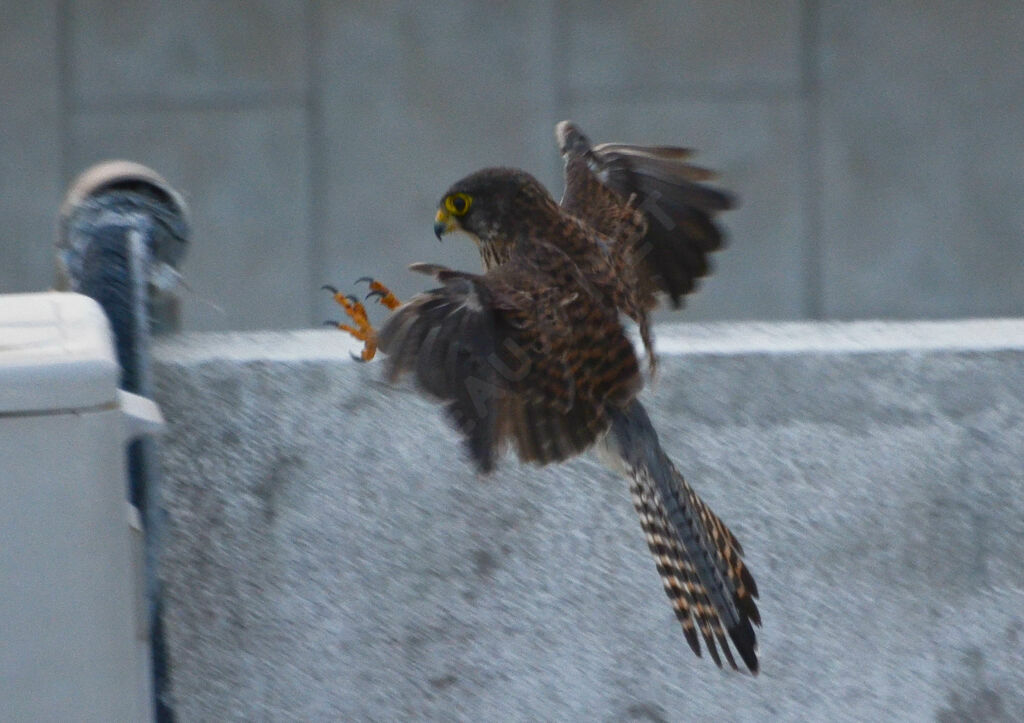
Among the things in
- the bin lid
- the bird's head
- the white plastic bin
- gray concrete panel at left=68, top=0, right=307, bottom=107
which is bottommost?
the white plastic bin

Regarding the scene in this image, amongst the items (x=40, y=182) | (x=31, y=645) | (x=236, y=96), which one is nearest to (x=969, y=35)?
(x=236, y=96)

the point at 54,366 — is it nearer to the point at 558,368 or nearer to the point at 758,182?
the point at 558,368

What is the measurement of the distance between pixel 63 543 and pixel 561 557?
114cm

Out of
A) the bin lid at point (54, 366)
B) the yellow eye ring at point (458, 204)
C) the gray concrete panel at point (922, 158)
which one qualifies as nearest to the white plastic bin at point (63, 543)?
the bin lid at point (54, 366)

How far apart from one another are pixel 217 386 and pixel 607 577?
74 centimetres

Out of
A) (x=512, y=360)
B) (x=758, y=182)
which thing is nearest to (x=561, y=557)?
(x=512, y=360)

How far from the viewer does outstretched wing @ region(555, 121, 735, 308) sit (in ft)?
10.2

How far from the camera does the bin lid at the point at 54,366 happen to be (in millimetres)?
1573

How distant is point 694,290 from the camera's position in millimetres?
3158

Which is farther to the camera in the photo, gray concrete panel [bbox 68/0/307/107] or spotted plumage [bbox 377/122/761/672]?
gray concrete panel [bbox 68/0/307/107]

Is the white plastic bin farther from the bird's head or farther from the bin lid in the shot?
the bird's head

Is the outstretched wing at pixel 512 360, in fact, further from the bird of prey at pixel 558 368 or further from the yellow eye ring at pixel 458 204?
the yellow eye ring at pixel 458 204

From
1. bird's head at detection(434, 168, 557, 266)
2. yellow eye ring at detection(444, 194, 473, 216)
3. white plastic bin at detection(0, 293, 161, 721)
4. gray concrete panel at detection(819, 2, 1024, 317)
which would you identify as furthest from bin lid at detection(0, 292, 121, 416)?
gray concrete panel at detection(819, 2, 1024, 317)

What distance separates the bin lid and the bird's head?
126cm
